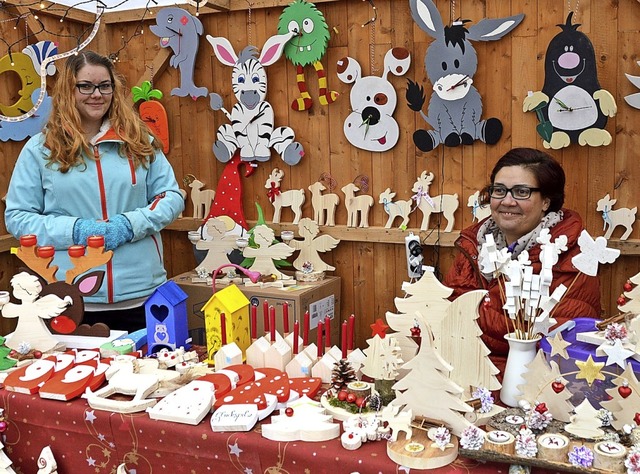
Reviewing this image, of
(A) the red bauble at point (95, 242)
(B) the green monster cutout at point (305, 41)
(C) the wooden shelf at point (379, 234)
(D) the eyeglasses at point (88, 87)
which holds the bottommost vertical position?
(C) the wooden shelf at point (379, 234)

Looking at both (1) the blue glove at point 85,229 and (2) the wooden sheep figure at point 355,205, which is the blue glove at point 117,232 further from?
(2) the wooden sheep figure at point 355,205

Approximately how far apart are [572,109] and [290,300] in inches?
62.9

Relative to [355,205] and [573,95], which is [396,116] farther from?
[573,95]

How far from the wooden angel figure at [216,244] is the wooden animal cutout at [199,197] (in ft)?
1.14

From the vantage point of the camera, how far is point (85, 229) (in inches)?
90.9

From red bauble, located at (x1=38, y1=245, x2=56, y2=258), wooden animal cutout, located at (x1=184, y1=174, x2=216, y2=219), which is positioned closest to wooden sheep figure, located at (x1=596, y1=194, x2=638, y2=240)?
wooden animal cutout, located at (x1=184, y1=174, x2=216, y2=219)

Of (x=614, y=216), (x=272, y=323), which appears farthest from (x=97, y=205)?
(x=614, y=216)

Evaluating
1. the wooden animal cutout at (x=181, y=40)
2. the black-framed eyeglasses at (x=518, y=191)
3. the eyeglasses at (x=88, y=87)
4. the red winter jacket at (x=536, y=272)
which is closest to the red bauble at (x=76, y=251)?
the eyeglasses at (x=88, y=87)

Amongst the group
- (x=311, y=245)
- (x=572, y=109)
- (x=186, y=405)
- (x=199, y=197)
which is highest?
(x=572, y=109)

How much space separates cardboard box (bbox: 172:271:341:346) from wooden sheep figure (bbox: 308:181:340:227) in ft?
1.07

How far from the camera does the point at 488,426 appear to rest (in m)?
1.39

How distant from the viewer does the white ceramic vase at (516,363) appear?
1479 mm

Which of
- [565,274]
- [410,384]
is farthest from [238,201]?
[410,384]

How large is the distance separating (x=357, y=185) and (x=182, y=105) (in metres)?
1.27
